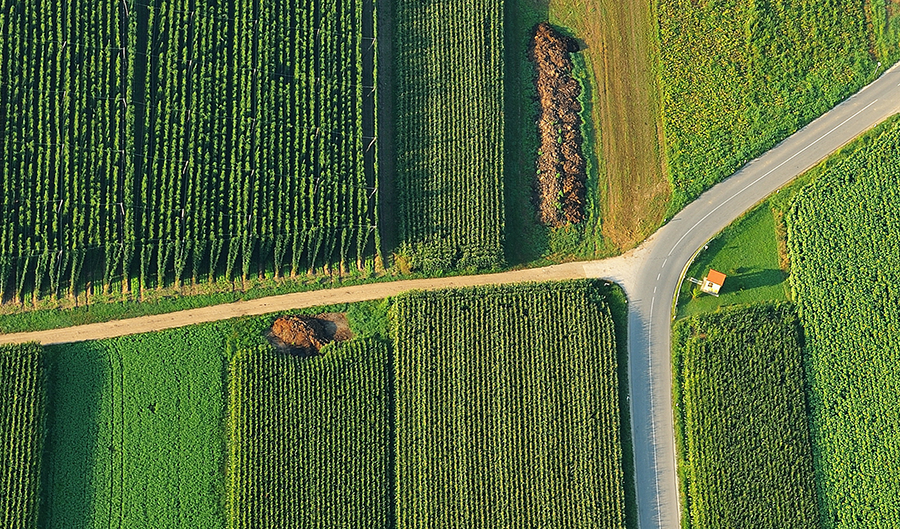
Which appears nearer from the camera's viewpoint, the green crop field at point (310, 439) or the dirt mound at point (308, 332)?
the green crop field at point (310, 439)

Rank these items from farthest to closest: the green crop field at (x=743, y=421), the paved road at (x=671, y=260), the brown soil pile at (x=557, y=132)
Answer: the brown soil pile at (x=557, y=132), the paved road at (x=671, y=260), the green crop field at (x=743, y=421)

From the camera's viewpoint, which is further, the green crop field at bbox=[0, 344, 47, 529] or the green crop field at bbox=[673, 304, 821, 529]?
the green crop field at bbox=[673, 304, 821, 529]

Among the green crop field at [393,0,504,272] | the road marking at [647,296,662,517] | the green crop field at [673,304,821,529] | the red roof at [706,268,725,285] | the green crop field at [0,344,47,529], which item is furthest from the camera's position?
the green crop field at [393,0,504,272]

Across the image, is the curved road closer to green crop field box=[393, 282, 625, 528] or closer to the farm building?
the farm building

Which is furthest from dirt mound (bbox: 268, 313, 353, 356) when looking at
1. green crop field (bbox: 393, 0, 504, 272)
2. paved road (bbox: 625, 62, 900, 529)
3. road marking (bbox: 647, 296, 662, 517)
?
road marking (bbox: 647, 296, 662, 517)

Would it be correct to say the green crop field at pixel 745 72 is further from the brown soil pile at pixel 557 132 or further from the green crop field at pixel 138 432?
the green crop field at pixel 138 432

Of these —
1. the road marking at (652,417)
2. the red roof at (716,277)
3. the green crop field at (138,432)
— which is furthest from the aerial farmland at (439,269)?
the red roof at (716,277)

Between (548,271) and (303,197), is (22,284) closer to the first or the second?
(303,197)
